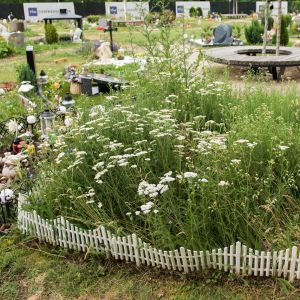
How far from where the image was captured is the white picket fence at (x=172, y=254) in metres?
2.91

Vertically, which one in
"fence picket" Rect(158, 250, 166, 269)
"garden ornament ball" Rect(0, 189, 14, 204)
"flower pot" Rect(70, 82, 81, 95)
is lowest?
"fence picket" Rect(158, 250, 166, 269)

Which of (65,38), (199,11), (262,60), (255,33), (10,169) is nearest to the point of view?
(10,169)

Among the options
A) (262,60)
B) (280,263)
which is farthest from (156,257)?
(262,60)

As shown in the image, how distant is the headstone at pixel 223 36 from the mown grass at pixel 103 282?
50.9 ft

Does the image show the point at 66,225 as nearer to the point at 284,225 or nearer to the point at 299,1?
the point at 284,225

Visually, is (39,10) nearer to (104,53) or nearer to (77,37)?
(77,37)

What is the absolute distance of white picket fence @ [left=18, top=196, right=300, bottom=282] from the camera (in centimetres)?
291

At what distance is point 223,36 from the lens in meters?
17.6

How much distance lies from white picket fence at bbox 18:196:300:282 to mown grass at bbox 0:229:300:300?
0.22ft

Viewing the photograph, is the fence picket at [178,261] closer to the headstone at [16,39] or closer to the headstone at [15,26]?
the headstone at [16,39]

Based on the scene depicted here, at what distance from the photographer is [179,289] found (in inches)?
118

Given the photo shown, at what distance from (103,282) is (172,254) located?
57 cm

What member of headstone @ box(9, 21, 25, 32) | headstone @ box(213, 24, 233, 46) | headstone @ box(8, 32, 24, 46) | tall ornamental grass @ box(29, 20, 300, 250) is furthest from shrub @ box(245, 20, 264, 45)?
headstone @ box(9, 21, 25, 32)

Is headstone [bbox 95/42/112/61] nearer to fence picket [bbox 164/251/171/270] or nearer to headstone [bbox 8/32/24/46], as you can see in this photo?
headstone [bbox 8/32/24/46]
